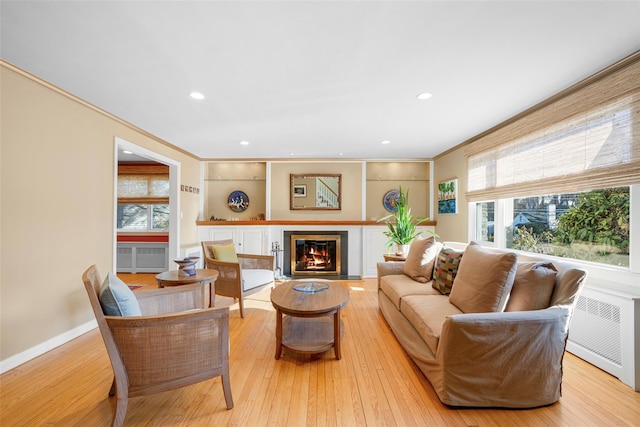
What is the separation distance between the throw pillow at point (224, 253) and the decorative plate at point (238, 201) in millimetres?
1922

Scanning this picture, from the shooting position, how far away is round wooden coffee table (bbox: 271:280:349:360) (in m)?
2.07

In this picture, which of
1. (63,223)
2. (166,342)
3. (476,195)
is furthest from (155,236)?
(476,195)

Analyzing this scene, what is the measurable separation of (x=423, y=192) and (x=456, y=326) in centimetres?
405

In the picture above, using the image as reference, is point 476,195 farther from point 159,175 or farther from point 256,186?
point 159,175

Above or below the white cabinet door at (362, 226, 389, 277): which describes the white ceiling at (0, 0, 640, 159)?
above

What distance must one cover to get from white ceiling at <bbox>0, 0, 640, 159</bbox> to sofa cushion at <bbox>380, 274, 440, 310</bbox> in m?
1.85

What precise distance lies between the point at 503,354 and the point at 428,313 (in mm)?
514

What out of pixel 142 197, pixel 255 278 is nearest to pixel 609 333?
pixel 255 278

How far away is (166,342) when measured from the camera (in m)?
1.43

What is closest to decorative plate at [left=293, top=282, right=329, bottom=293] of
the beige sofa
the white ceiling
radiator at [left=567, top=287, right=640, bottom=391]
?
the beige sofa

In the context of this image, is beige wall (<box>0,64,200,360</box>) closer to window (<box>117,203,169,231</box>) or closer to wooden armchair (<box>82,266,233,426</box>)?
wooden armchair (<box>82,266,233,426</box>)

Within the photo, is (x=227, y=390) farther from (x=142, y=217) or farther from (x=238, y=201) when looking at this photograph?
(x=142, y=217)

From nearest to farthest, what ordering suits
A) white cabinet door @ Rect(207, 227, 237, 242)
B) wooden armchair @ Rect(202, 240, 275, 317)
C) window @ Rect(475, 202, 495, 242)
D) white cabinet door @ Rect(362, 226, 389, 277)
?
wooden armchair @ Rect(202, 240, 275, 317) → window @ Rect(475, 202, 495, 242) → white cabinet door @ Rect(362, 226, 389, 277) → white cabinet door @ Rect(207, 227, 237, 242)

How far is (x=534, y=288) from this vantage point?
1736mm
